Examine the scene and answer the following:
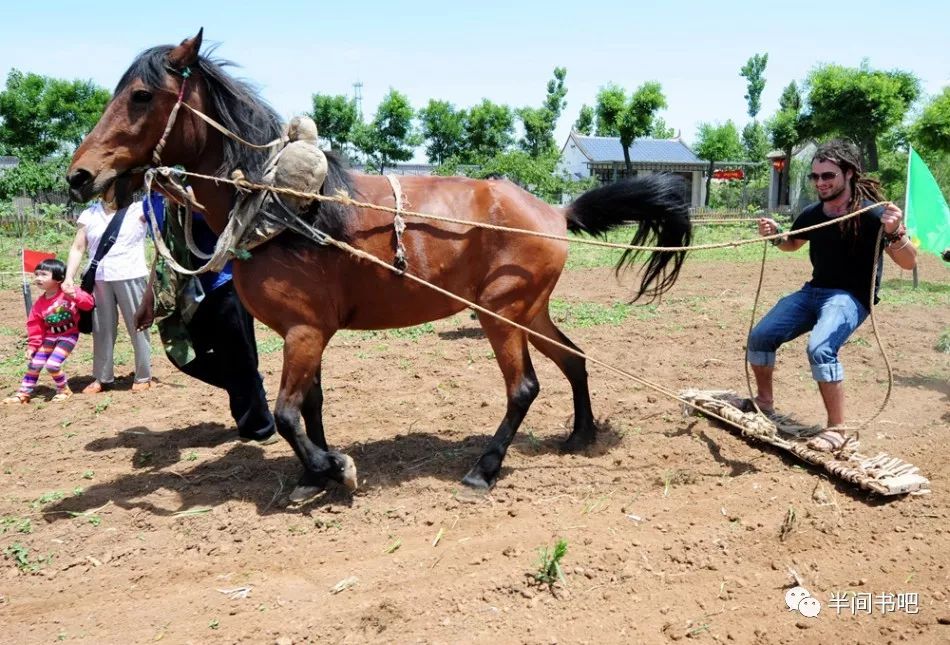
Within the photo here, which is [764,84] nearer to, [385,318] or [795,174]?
[795,174]

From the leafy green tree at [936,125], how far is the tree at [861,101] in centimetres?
1332

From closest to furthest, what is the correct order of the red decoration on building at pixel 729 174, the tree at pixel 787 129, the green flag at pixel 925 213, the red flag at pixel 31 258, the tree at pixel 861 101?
the green flag at pixel 925 213, the red flag at pixel 31 258, the tree at pixel 861 101, the tree at pixel 787 129, the red decoration on building at pixel 729 174

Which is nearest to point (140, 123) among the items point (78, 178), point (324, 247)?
point (78, 178)

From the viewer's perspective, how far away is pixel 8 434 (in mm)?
5238

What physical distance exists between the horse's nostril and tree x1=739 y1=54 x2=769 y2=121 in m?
66.4

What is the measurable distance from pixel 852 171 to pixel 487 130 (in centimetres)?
3456

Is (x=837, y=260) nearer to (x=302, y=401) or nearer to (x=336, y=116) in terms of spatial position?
(x=302, y=401)

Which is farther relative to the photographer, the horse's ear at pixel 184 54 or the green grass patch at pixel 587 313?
the green grass patch at pixel 587 313

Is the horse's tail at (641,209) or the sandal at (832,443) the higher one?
the horse's tail at (641,209)

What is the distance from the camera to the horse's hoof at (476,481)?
159 inches

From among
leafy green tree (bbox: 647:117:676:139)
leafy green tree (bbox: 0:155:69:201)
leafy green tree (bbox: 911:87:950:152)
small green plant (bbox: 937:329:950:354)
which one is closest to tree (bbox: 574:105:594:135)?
leafy green tree (bbox: 647:117:676:139)

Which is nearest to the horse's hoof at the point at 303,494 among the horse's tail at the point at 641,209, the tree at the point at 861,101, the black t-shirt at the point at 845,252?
the horse's tail at the point at 641,209

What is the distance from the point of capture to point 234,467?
14.7 feet

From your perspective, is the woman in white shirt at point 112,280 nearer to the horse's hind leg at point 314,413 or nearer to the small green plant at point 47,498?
the small green plant at point 47,498
